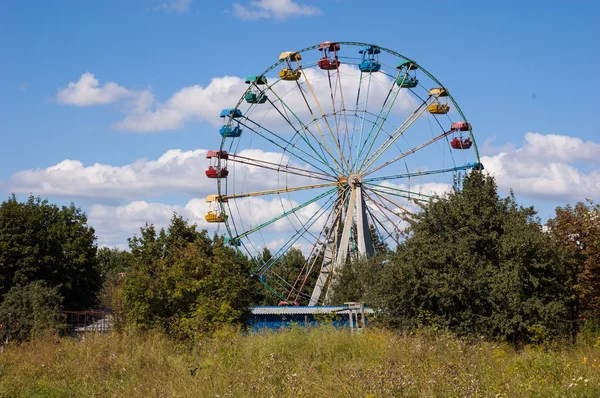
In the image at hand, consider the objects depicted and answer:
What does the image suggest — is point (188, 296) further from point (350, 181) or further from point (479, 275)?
point (350, 181)

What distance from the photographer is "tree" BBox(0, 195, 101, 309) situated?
40.3 m

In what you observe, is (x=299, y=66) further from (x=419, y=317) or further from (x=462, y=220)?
(x=419, y=317)

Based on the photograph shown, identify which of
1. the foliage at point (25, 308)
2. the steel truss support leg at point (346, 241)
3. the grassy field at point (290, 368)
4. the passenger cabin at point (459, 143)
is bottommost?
the grassy field at point (290, 368)

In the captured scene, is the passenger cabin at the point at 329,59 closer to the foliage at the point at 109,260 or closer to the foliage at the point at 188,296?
the foliage at the point at 188,296

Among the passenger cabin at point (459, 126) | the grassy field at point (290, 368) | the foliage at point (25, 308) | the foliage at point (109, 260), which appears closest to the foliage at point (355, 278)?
the passenger cabin at point (459, 126)

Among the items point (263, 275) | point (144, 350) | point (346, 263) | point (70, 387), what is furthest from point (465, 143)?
point (70, 387)

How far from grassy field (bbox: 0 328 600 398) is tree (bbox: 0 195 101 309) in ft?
76.5

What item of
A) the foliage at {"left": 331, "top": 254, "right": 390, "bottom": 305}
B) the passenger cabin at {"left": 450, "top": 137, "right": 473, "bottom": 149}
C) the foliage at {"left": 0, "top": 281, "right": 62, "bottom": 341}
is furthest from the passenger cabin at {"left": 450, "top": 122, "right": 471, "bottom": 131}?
the foliage at {"left": 0, "top": 281, "right": 62, "bottom": 341}

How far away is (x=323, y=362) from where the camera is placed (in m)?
12.6

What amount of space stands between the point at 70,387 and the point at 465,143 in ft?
93.5

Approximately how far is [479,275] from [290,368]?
513 inches

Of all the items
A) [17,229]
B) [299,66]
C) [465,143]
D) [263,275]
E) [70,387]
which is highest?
[299,66]

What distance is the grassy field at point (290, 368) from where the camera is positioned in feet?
31.6

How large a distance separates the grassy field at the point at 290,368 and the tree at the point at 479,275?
7582 mm
